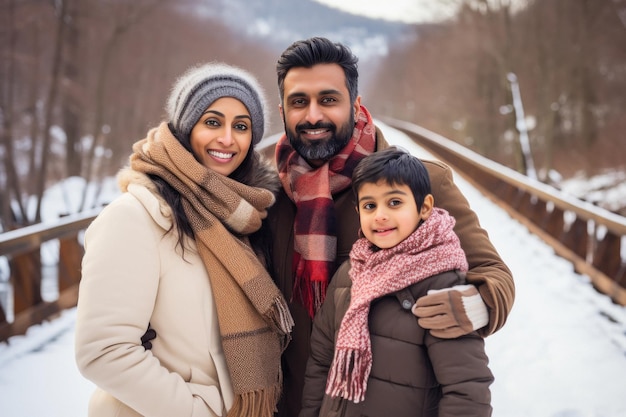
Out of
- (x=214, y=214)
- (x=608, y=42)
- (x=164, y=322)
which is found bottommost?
(x=164, y=322)

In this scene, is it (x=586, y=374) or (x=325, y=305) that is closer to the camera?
(x=325, y=305)

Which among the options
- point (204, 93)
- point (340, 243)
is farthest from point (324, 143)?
point (204, 93)

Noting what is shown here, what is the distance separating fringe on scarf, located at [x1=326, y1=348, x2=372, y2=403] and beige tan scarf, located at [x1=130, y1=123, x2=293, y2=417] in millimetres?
336

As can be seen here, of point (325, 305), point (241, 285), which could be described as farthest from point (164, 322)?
point (325, 305)

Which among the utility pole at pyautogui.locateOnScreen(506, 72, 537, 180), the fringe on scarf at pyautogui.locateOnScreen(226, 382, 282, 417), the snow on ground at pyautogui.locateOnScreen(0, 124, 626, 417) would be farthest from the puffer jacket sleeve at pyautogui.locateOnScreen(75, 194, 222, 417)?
the utility pole at pyautogui.locateOnScreen(506, 72, 537, 180)

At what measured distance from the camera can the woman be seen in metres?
1.95

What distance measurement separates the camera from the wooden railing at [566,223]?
18.1ft

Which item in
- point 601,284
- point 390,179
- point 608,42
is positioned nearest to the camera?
point 390,179

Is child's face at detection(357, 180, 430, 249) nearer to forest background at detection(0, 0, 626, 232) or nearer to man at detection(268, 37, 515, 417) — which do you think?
man at detection(268, 37, 515, 417)

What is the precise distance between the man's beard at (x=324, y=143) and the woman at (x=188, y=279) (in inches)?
9.5

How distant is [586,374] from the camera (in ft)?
12.7

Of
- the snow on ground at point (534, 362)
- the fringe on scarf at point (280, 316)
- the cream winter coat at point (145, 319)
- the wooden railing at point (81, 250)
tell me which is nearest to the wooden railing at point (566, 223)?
the wooden railing at point (81, 250)

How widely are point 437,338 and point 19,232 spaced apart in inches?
154

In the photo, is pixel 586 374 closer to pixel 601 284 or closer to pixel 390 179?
pixel 601 284
